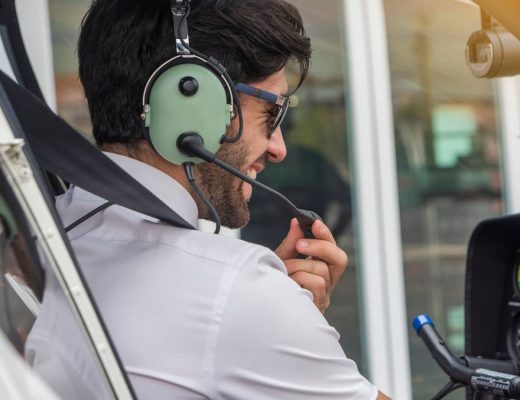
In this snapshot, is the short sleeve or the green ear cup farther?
the green ear cup

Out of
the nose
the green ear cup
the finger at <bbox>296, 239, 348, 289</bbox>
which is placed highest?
the green ear cup

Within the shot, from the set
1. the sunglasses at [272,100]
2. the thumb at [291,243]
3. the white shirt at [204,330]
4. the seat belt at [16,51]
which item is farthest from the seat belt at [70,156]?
the seat belt at [16,51]

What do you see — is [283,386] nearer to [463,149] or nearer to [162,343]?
[162,343]

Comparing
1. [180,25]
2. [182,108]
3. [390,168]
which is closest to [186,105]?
[182,108]

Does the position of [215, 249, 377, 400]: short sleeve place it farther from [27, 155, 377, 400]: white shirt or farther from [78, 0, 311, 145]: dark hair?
[78, 0, 311, 145]: dark hair

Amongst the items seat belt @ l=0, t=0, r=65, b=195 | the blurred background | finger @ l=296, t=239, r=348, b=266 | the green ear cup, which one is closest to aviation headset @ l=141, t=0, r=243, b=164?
the green ear cup

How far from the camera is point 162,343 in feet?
4.52

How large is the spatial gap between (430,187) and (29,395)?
13.9 ft

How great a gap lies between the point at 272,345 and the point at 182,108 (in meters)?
0.42

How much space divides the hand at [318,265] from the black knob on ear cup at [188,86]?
13.8 inches

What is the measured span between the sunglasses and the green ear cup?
79mm

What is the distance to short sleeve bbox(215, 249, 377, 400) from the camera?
1358 mm

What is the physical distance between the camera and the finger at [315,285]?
1720mm

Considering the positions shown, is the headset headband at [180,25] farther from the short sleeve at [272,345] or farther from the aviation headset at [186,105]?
the short sleeve at [272,345]
